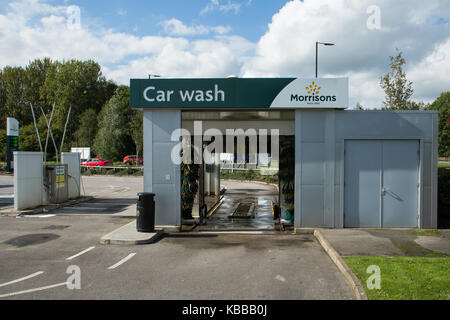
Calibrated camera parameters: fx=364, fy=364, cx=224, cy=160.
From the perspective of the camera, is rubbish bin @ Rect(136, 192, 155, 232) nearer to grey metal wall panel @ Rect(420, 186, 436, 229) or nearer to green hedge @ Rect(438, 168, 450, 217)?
grey metal wall panel @ Rect(420, 186, 436, 229)

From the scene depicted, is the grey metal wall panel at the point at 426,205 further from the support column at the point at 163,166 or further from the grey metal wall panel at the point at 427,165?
the support column at the point at 163,166

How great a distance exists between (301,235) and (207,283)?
5.27m

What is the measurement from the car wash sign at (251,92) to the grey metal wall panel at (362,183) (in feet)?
5.08

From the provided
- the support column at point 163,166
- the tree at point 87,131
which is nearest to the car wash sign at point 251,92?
the support column at point 163,166

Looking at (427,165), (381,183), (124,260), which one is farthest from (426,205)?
(124,260)

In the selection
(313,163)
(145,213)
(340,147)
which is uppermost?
(340,147)

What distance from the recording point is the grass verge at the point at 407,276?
5.81m

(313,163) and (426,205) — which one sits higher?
(313,163)

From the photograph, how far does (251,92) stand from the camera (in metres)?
11.6

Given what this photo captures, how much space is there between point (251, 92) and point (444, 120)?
57580 mm

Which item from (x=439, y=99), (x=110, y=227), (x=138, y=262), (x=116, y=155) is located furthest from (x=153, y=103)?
(x=439, y=99)

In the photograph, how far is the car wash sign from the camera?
11.5m

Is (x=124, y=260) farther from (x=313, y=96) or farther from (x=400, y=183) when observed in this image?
(x=400, y=183)
